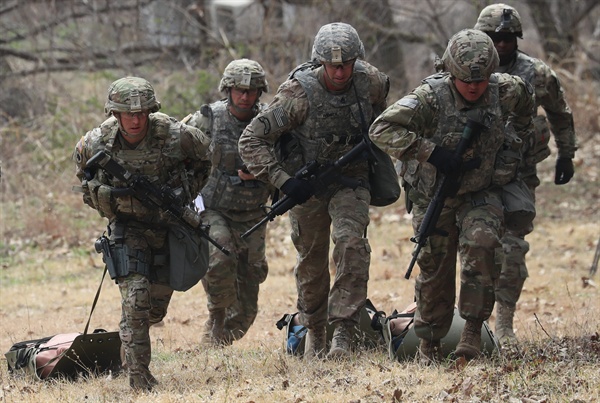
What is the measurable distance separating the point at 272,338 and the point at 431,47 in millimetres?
10805

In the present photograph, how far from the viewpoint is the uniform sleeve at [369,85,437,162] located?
20.1 ft

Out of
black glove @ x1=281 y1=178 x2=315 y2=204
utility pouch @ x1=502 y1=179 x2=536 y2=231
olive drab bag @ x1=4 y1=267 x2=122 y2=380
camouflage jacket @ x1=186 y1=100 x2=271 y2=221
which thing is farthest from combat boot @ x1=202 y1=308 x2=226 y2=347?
utility pouch @ x1=502 y1=179 x2=536 y2=231

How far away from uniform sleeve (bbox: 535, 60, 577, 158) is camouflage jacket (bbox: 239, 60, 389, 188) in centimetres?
158

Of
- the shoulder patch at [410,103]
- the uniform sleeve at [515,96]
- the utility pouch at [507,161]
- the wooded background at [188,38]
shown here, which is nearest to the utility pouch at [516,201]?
the utility pouch at [507,161]

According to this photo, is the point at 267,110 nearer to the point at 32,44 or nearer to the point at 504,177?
the point at 504,177

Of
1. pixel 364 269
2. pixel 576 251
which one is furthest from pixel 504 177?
pixel 576 251

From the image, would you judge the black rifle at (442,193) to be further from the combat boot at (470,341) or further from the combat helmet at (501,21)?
the combat helmet at (501,21)

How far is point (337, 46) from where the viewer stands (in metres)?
6.67

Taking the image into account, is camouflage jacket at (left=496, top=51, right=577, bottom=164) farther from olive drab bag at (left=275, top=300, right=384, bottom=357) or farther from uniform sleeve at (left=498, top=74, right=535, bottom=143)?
olive drab bag at (left=275, top=300, right=384, bottom=357)

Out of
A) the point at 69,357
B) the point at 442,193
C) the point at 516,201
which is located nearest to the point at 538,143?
the point at 516,201

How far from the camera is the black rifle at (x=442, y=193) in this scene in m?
6.21

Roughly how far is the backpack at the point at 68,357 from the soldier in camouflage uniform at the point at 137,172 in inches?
18.6

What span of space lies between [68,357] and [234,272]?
166 cm

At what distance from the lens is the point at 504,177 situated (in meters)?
6.61
